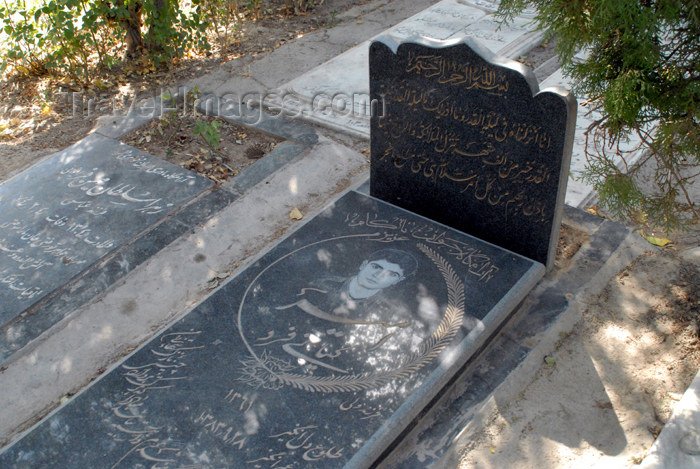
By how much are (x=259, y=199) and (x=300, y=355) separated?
139 centimetres

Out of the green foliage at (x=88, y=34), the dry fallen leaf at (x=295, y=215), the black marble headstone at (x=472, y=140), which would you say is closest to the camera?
the black marble headstone at (x=472, y=140)

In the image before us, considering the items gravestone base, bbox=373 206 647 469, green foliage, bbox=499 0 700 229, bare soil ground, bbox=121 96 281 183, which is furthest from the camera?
bare soil ground, bbox=121 96 281 183

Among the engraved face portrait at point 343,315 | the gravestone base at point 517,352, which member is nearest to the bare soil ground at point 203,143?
the engraved face portrait at point 343,315

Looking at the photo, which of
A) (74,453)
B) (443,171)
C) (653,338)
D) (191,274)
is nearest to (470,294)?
(443,171)

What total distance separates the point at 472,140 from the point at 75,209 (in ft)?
7.58

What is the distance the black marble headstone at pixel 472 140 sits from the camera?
2.52m

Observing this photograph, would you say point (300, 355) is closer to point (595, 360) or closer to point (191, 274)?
point (191, 274)

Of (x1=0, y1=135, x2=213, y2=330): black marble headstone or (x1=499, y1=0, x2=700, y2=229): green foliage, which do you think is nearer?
(x1=499, y1=0, x2=700, y2=229): green foliage

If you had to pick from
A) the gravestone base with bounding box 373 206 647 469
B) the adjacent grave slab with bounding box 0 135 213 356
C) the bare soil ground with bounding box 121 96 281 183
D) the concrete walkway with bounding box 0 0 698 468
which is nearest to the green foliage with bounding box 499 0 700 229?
the gravestone base with bounding box 373 206 647 469

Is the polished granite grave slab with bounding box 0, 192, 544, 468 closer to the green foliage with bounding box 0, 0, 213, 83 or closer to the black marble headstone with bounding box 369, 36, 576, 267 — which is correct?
the black marble headstone with bounding box 369, 36, 576, 267

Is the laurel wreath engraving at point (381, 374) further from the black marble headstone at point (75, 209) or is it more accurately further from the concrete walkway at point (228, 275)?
the black marble headstone at point (75, 209)

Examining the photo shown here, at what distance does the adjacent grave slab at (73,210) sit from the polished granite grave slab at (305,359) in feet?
2.74

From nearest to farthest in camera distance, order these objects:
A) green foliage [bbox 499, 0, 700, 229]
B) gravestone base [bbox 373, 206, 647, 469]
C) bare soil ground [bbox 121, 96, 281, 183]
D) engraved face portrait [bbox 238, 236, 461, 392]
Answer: green foliage [bbox 499, 0, 700, 229]
gravestone base [bbox 373, 206, 647, 469]
engraved face portrait [bbox 238, 236, 461, 392]
bare soil ground [bbox 121, 96, 281, 183]

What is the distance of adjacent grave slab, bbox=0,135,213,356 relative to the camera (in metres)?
3.03
